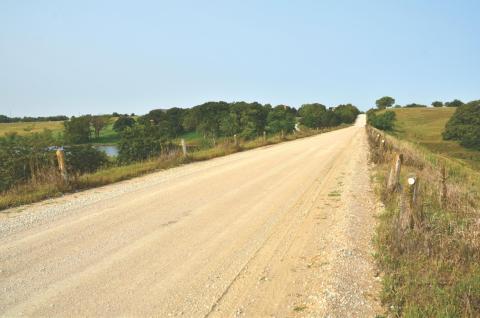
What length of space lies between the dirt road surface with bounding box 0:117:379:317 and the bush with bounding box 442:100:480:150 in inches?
2929

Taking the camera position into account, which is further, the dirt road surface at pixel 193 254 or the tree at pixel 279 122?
the tree at pixel 279 122

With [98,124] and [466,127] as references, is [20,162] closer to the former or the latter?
[98,124]

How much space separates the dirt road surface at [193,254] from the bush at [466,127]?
74.4m

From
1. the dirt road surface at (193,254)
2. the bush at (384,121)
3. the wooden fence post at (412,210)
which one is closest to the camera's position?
the dirt road surface at (193,254)

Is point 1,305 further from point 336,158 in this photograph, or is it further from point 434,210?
point 336,158

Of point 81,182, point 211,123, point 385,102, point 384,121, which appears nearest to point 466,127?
point 384,121

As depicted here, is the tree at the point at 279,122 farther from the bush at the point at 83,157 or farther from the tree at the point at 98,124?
the bush at the point at 83,157

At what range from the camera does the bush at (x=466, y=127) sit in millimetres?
71262

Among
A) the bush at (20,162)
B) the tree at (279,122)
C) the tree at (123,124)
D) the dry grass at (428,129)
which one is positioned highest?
the tree at (123,124)

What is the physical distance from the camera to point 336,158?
18.4 meters

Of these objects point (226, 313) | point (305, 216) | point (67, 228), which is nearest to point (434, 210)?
point (305, 216)

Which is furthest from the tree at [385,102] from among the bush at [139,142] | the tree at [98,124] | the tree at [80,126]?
the bush at [139,142]

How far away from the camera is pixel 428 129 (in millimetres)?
102562

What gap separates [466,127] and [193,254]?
87822 millimetres
